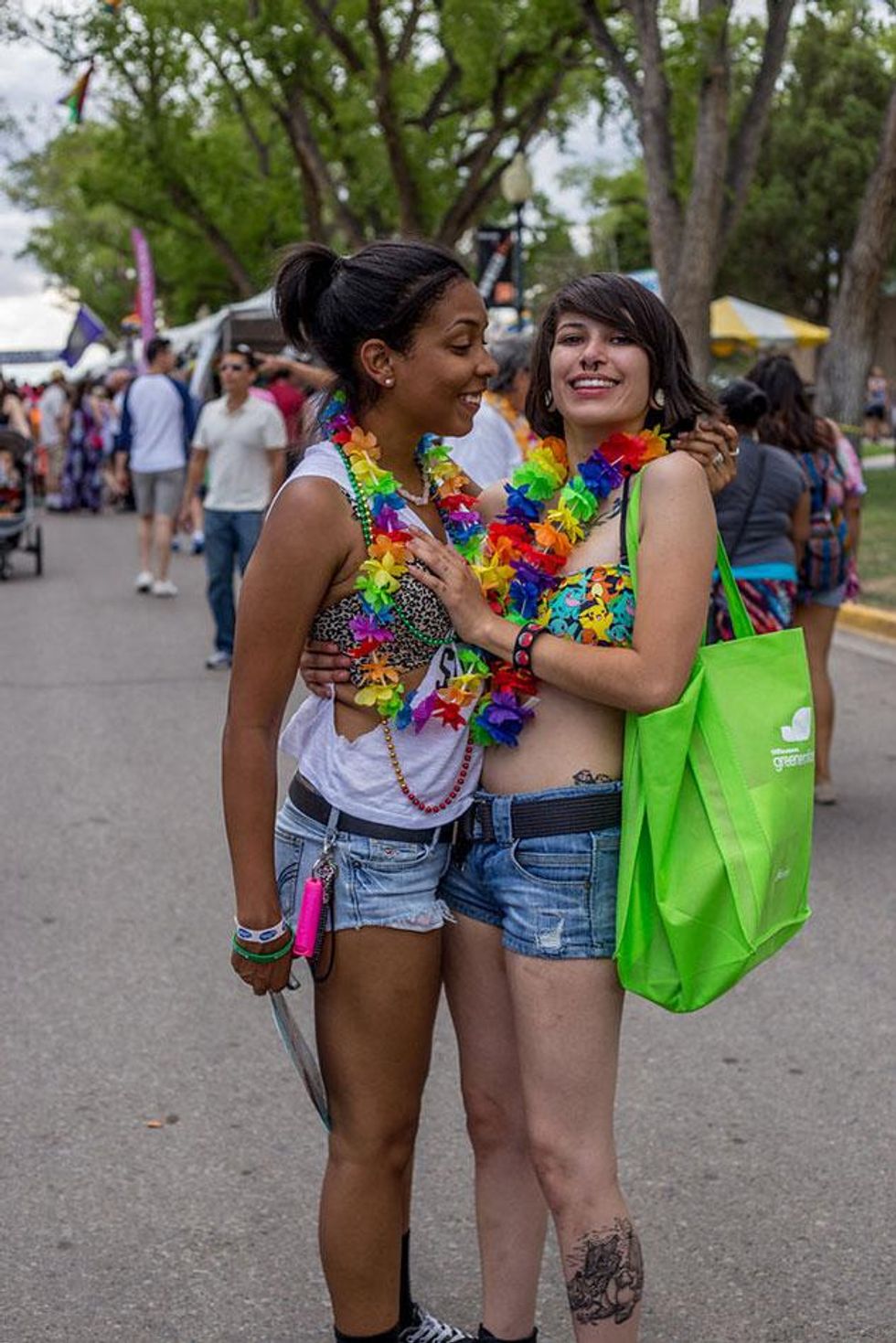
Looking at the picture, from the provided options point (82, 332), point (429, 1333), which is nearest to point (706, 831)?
point (429, 1333)

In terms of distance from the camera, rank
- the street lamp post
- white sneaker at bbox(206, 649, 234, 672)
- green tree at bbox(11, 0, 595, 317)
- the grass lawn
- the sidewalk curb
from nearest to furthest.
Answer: white sneaker at bbox(206, 649, 234, 672)
the sidewalk curb
the grass lawn
the street lamp post
green tree at bbox(11, 0, 595, 317)

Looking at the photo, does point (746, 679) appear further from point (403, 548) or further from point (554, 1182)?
point (554, 1182)

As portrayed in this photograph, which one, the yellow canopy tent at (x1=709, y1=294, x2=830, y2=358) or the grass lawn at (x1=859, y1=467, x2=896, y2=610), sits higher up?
the grass lawn at (x1=859, y1=467, x2=896, y2=610)

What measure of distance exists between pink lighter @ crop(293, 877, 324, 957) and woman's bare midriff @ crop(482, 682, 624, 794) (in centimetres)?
31

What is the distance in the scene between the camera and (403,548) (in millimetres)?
2773

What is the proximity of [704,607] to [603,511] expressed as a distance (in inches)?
10.1

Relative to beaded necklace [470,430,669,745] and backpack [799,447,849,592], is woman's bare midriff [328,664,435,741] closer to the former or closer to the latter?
beaded necklace [470,430,669,745]

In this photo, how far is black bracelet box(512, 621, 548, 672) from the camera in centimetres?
277

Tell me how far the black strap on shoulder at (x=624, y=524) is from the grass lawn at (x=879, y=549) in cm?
995

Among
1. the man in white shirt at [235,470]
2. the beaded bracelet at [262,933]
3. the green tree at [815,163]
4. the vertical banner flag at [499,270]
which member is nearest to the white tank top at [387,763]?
the beaded bracelet at [262,933]

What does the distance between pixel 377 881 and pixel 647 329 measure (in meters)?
0.93

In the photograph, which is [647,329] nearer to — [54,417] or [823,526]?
[823,526]

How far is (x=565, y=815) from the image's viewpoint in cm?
276

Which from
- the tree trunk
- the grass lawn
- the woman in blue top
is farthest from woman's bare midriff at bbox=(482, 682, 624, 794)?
the tree trunk
